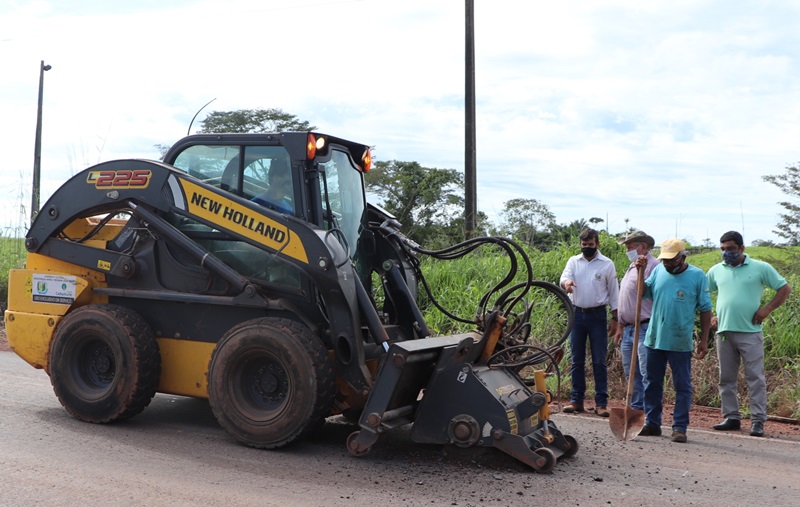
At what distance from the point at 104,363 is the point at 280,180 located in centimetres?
211

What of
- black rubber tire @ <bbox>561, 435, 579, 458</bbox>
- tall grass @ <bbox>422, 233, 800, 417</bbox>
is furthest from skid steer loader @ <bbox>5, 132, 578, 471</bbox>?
tall grass @ <bbox>422, 233, 800, 417</bbox>

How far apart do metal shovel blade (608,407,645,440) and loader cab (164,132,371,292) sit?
2439mm

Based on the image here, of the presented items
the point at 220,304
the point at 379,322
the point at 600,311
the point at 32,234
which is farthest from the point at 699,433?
the point at 32,234

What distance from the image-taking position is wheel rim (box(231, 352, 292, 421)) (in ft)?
21.1

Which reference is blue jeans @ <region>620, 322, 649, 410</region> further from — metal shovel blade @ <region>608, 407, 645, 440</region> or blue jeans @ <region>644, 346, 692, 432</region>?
metal shovel blade @ <region>608, 407, 645, 440</region>

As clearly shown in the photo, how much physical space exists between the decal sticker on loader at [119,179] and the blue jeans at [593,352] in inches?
173

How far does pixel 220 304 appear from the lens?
683cm

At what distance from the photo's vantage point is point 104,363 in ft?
Result: 23.5

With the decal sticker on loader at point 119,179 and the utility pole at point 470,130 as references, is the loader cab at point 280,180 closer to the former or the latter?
the decal sticker on loader at point 119,179

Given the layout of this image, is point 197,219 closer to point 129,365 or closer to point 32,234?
point 129,365

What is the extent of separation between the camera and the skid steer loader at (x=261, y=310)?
243 inches

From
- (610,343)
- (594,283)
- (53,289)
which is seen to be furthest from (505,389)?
(610,343)

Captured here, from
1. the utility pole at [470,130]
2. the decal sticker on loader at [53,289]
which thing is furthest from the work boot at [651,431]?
the utility pole at [470,130]

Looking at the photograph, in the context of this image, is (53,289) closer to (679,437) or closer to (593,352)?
(593,352)
